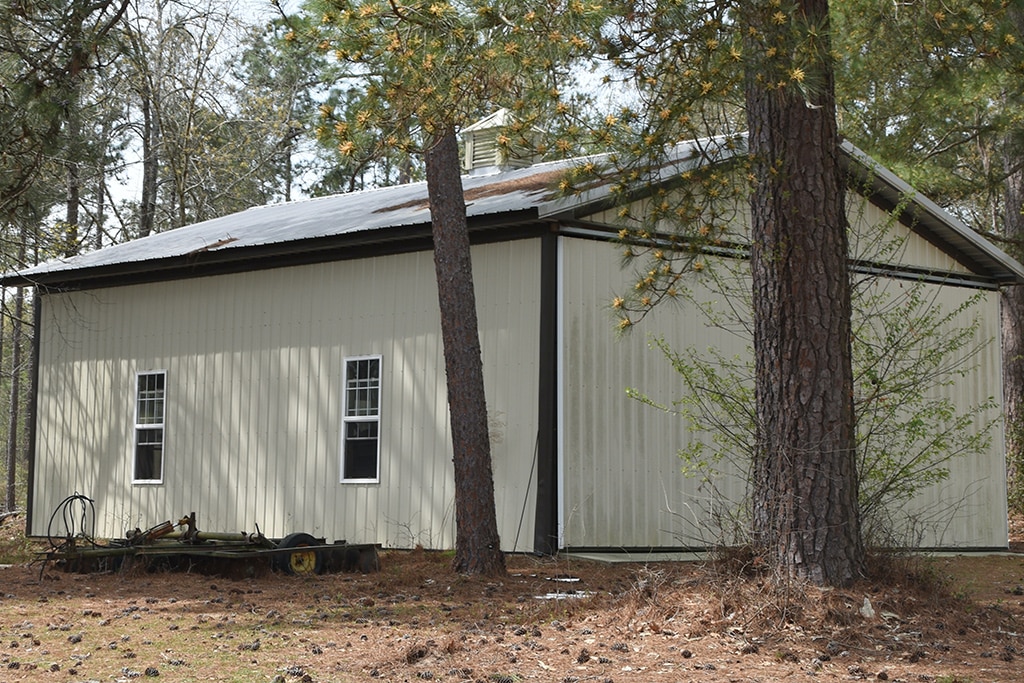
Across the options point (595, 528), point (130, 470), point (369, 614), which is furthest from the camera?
point (130, 470)

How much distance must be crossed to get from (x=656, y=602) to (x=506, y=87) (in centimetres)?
354

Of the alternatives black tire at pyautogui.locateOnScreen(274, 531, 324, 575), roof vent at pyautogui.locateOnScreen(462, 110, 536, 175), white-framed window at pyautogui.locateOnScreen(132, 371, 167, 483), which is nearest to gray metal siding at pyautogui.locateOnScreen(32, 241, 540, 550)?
white-framed window at pyautogui.locateOnScreen(132, 371, 167, 483)

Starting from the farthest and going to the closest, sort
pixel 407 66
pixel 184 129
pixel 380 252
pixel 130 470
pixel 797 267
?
pixel 184 129
pixel 130 470
pixel 380 252
pixel 797 267
pixel 407 66

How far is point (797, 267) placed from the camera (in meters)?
8.20

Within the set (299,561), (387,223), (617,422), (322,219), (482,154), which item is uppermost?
(482,154)

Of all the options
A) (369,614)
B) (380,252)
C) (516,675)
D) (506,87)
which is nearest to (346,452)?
(380,252)

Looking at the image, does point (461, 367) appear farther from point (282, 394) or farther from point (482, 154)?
point (482, 154)

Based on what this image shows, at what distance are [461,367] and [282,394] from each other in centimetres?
498

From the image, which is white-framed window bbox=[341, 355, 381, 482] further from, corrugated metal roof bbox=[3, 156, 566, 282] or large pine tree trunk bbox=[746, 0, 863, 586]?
large pine tree trunk bbox=[746, 0, 863, 586]

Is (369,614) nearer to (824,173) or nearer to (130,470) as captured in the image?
(824,173)

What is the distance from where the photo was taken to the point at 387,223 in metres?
14.8

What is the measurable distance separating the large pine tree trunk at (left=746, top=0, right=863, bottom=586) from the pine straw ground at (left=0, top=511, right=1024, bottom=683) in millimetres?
334

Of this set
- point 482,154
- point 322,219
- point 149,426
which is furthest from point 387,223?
point 149,426

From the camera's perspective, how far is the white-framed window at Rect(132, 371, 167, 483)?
17.0m
